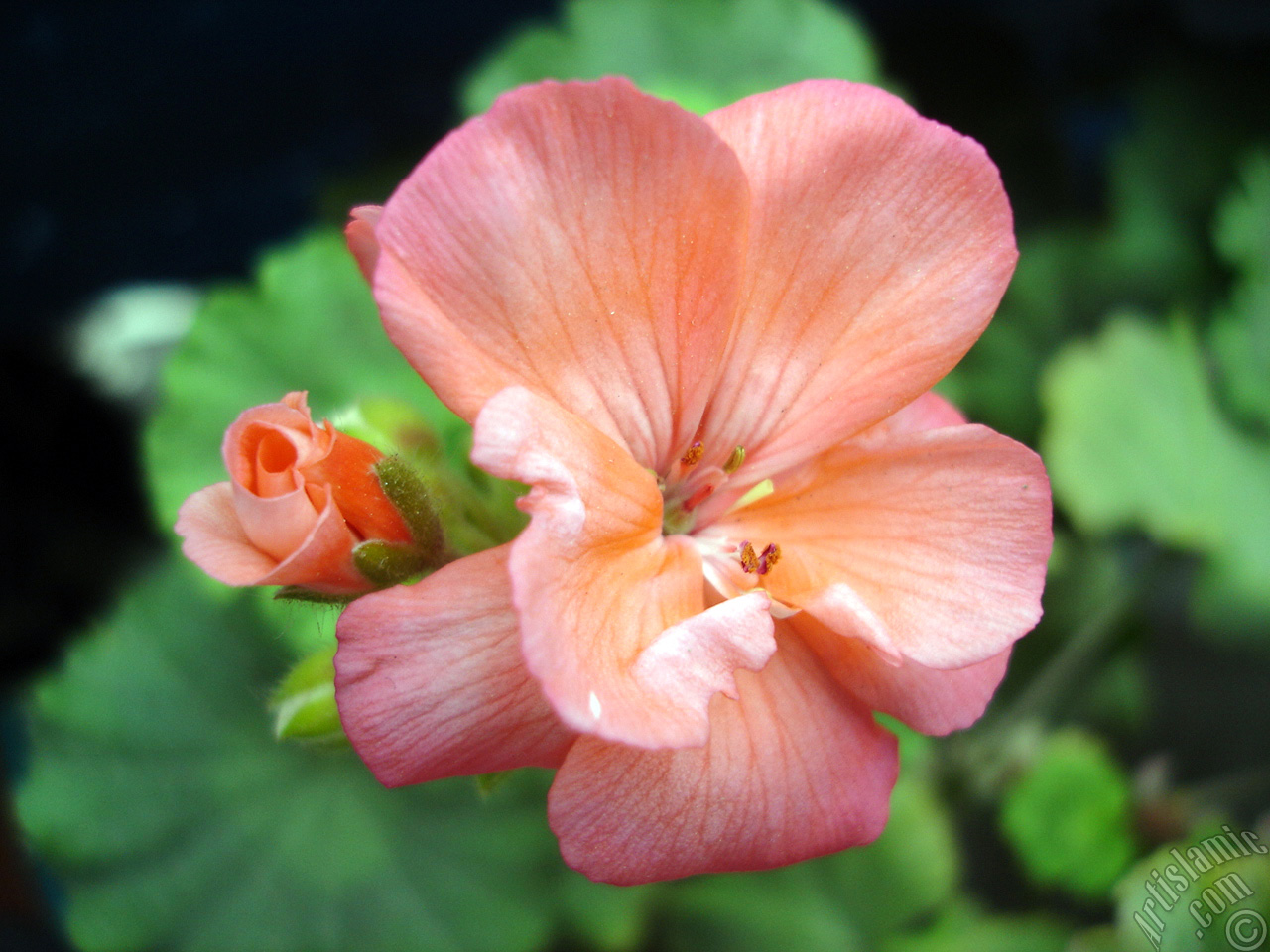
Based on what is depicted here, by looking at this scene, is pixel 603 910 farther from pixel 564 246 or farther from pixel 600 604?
pixel 564 246

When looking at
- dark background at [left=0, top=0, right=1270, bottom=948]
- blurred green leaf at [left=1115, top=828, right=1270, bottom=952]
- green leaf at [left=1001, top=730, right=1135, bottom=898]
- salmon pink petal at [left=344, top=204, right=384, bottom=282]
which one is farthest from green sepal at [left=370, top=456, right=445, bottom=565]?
dark background at [left=0, top=0, right=1270, bottom=948]

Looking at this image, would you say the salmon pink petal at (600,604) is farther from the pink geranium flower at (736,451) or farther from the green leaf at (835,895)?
the green leaf at (835,895)

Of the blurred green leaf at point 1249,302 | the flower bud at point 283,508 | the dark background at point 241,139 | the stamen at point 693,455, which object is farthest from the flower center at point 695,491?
the dark background at point 241,139

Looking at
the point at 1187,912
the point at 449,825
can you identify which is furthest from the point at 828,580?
the point at 449,825

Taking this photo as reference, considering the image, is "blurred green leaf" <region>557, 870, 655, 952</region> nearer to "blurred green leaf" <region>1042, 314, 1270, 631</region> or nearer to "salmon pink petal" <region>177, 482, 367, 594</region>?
"blurred green leaf" <region>1042, 314, 1270, 631</region>

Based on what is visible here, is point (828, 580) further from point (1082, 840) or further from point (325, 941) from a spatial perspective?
point (1082, 840)

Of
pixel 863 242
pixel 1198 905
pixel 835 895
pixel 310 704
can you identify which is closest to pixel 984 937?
pixel 835 895
